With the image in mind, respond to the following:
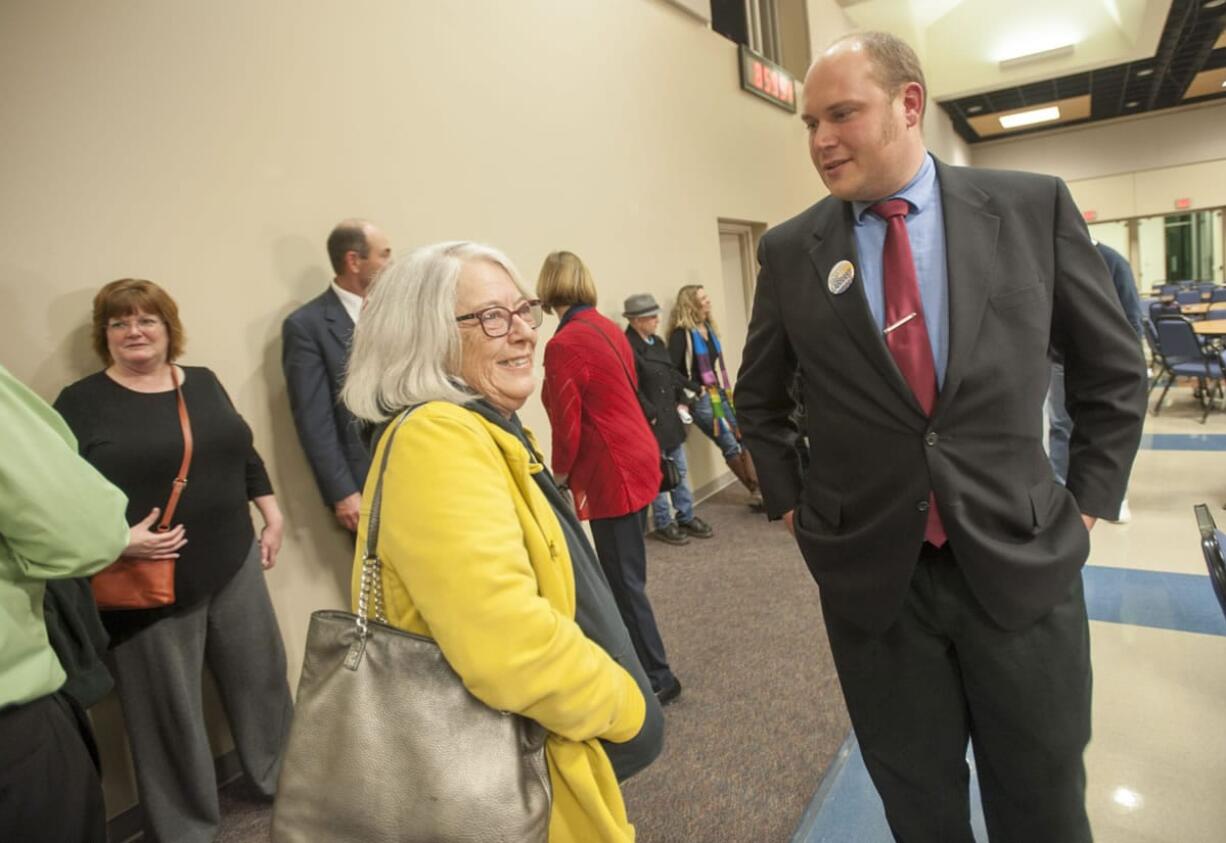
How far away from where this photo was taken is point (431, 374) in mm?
1036

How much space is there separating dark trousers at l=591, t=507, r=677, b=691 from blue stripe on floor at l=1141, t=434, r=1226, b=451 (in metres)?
4.82

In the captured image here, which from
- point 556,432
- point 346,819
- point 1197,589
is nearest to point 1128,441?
point 346,819

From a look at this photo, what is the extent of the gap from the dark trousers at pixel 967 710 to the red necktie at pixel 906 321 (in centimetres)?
17

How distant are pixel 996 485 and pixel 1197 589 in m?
2.70

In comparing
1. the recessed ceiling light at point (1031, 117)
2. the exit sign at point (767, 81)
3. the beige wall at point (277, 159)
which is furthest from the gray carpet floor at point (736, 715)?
the recessed ceiling light at point (1031, 117)

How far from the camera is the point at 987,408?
114 cm

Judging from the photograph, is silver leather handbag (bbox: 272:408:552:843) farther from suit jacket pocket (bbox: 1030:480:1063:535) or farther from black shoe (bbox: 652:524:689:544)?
black shoe (bbox: 652:524:689:544)

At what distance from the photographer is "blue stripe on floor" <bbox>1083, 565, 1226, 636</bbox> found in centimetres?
275

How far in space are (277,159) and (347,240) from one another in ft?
1.34

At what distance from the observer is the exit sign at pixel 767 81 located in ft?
20.0

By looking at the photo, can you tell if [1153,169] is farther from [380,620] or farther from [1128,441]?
[380,620]

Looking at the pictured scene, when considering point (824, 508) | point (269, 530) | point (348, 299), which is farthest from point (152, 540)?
point (824, 508)

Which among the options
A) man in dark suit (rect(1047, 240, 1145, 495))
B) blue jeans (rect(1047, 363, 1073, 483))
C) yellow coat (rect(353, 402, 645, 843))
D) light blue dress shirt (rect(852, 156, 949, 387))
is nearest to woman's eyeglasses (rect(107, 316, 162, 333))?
yellow coat (rect(353, 402, 645, 843))

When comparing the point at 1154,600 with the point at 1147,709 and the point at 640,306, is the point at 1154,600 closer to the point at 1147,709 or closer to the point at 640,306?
the point at 1147,709
